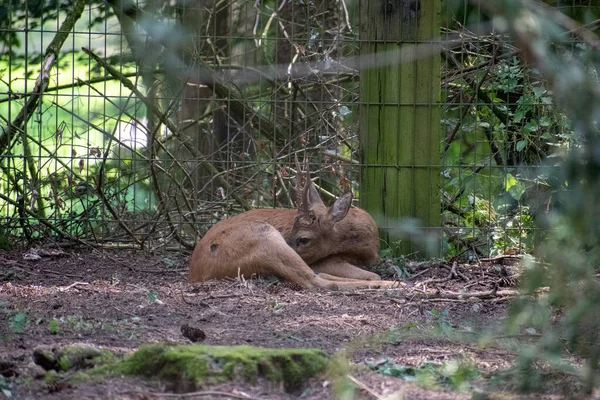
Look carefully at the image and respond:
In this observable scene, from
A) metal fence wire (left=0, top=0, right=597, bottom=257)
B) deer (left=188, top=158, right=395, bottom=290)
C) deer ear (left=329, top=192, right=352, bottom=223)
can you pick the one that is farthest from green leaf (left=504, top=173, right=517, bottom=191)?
deer ear (left=329, top=192, right=352, bottom=223)

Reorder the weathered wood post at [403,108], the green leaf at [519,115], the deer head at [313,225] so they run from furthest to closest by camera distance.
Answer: the green leaf at [519,115] → the weathered wood post at [403,108] → the deer head at [313,225]

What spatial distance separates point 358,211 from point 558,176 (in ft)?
16.6

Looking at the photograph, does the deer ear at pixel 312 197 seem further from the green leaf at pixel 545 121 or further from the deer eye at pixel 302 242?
the green leaf at pixel 545 121

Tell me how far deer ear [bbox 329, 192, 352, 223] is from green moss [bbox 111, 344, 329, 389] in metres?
3.91

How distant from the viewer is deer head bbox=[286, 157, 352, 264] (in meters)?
7.80

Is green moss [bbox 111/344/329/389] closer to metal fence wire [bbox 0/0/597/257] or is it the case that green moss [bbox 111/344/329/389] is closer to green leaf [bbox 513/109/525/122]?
metal fence wire [bbox 0/0/597/257]

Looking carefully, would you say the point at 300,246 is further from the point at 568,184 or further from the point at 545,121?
the point at 568,184

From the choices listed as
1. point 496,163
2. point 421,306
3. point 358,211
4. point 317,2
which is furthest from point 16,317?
point 317,2

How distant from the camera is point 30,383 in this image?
379 cm

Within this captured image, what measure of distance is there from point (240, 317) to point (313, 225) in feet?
7.67

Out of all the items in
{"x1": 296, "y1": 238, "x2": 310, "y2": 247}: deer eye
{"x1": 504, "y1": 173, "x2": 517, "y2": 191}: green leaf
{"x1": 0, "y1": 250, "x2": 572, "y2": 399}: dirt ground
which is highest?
{"x1": 504, "y1": 173, "x2": 517, "y2": 191}: green leaf

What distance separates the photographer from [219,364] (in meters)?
3.80

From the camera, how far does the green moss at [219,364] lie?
A: 3.75 meters

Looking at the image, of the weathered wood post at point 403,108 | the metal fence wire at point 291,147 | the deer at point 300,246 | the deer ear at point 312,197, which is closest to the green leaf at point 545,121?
the metal fence wire at point 291,147
